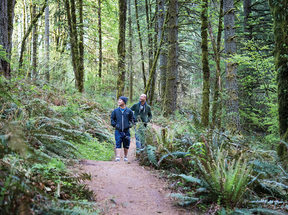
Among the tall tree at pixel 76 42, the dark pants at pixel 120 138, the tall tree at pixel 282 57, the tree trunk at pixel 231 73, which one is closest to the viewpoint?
the tall tree at pixel 282 57

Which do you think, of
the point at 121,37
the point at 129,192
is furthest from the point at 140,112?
the point at 121,37

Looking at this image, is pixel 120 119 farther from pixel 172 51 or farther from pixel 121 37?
pixel 172 51

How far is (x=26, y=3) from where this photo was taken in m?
20.3

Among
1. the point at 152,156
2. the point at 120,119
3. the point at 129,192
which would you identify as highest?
the point at 120,119

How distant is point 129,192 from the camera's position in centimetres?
391

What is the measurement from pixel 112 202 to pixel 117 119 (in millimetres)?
3987

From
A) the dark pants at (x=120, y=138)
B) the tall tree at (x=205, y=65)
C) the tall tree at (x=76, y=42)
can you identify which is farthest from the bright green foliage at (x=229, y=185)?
the tall tree at (x=76, y=42)

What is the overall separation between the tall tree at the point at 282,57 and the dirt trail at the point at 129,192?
254cm

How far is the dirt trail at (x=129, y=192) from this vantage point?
10.8ft

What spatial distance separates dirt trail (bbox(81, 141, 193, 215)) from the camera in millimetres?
3295

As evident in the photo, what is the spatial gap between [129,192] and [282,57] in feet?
12.7

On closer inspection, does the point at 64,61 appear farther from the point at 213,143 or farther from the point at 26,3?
the point at 213,143

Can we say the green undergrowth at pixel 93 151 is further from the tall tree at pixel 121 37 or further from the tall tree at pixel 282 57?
the tall tree at pixel 121 37

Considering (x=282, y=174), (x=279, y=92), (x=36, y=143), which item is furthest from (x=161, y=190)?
(x=279, y=92)
